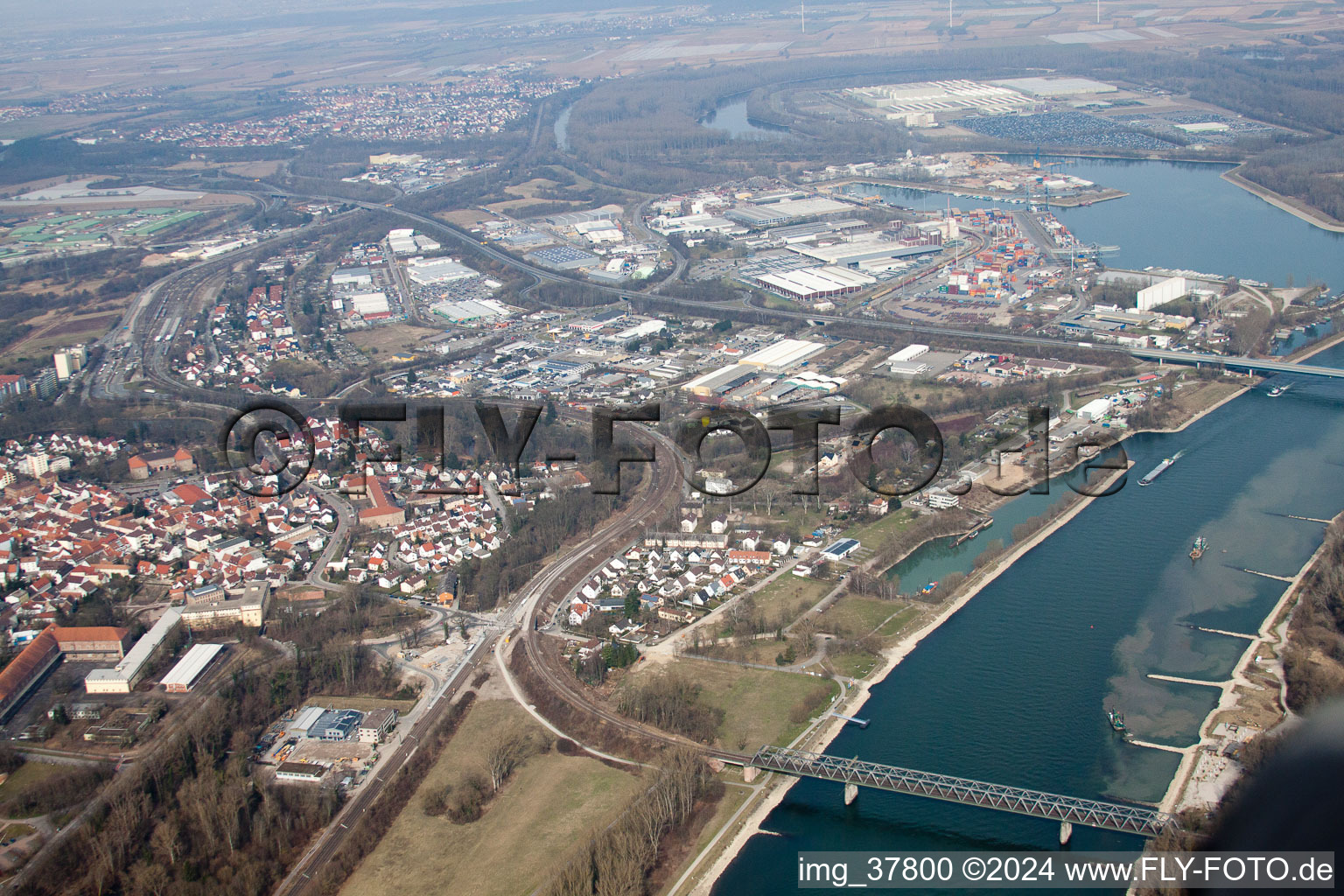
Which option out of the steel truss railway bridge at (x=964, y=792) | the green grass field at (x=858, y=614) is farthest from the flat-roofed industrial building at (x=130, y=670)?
the green grass field at (x=858, y=614)

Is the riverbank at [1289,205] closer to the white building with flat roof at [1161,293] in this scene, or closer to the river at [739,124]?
the white building with flat roof at [1161,293]

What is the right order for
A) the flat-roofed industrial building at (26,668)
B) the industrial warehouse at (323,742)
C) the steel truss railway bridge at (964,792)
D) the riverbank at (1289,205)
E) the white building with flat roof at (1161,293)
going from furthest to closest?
the riverbank at (1289,205), the white building with flat roof at (1161,293), the flat-roofed industrial building at (26,668), the industrial warehouse at (323,742), the steel truss railway bridge at (964,792)

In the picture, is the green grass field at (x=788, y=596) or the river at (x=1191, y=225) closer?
the green grass field at (x=788, y=596)

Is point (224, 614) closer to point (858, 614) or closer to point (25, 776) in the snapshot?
point (25, 776)

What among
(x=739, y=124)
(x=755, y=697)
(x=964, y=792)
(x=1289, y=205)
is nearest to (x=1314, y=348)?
(x=1289, y=205)

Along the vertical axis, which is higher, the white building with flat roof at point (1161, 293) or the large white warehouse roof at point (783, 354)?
the white building with flat roof at point (1161, 293)

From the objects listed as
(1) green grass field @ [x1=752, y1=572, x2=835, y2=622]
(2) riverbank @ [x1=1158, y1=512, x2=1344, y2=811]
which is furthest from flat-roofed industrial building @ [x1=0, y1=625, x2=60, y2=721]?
(2) riverbank @ [x1=1158, y1=512, x2=1344, y2=811]
